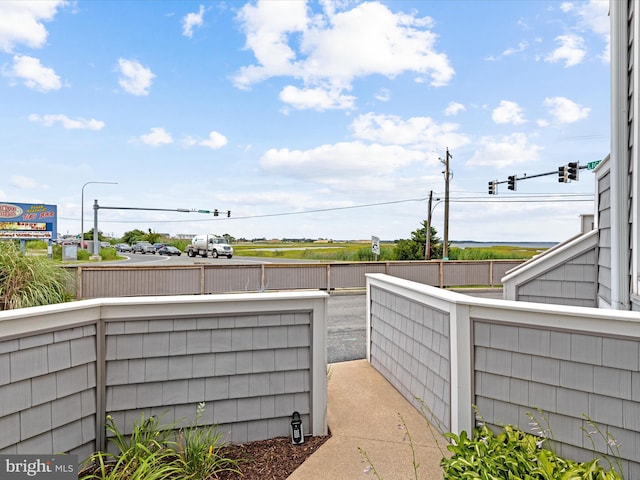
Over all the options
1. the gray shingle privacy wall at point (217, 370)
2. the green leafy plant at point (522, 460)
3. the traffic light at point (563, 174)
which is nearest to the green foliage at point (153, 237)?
the traffic light at point (563, 174)

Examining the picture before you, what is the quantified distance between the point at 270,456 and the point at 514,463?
1648 mm

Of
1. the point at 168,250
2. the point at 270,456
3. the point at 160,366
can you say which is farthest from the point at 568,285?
the point at 168,250

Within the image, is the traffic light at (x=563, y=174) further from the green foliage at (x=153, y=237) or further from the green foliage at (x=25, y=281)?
the green foliage at (x=153, y=237)

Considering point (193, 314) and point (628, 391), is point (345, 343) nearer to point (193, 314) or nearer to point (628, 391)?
point (193, 314)

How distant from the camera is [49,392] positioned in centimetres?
225

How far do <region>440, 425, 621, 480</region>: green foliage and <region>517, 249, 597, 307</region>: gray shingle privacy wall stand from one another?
133 inches

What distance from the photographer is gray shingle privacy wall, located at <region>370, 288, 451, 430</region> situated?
2.91 m

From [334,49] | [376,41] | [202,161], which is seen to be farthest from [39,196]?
[376,41]

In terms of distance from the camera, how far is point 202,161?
28500 millimetres

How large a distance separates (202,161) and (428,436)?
93.7 feet

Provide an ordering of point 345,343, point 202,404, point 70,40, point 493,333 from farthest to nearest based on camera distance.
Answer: point 70,40 → point 345,343 → point 202,404 → point 493,333

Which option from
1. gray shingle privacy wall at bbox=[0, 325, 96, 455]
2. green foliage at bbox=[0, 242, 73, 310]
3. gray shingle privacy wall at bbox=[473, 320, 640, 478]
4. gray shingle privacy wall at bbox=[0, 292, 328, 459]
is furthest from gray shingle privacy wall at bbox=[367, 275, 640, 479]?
green foliage at bbox=[0, 242, 73, 310]

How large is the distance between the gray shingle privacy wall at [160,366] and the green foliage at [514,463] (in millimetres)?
1223

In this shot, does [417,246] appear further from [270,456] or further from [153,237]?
[153,237]
